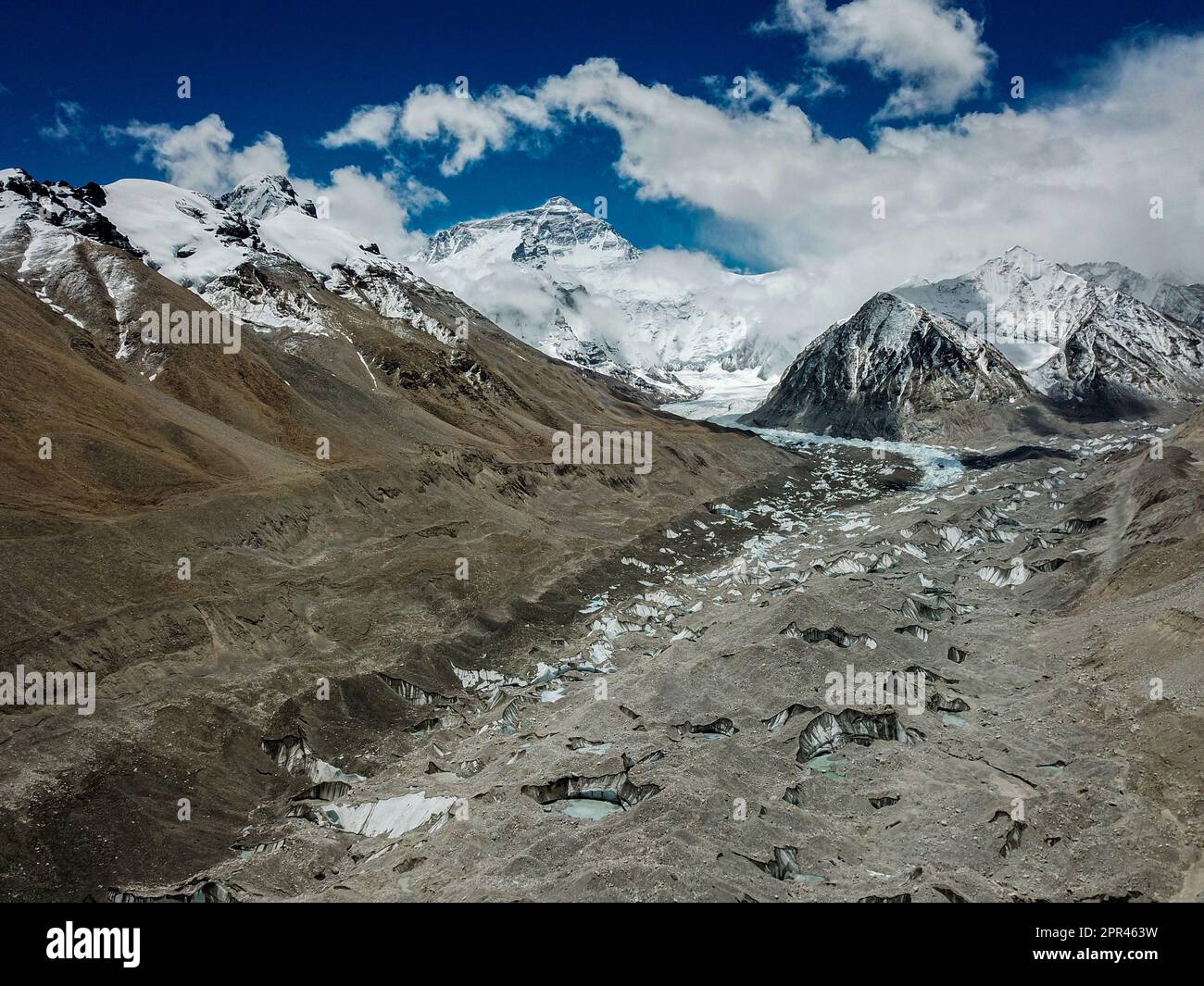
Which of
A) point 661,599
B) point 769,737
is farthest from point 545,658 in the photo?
point 769,737

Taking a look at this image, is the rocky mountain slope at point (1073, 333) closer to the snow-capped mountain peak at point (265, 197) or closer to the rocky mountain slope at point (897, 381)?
the rocky mountain slope at point (897, 381)

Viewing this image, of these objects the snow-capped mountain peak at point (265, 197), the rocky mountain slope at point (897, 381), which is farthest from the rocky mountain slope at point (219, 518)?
the snow-capped mountain peak at point (265, 197)

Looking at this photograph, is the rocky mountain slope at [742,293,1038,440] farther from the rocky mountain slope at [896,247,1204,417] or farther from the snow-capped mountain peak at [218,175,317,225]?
the snow-capped mountain peak at [218,175,317,225]

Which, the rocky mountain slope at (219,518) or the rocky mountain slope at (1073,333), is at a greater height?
the rocky mountain slope at (1073,333)

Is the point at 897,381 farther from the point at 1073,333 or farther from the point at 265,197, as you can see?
the point at 265,197

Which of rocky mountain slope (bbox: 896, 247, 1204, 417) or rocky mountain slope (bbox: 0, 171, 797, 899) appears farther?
rocky mountain slope (bbox: 896, 247, 1204, 417)

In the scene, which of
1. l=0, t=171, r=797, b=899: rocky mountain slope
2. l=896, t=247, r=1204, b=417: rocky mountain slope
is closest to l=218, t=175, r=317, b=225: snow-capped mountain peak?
l=0, t=171, r=797, b=899: rocky mountain slope

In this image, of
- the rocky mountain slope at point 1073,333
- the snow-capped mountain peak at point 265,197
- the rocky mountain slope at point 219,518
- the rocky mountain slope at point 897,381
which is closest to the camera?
the rocky mountain slope at point 219,518

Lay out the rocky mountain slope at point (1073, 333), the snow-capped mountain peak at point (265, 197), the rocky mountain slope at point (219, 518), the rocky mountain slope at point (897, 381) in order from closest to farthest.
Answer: the rocky mountain slope at point (219, 518)
the rocky mountain slope at point (897, 381)
the rocky mountain slope at point (1073, 333)
the snow-capped mountain peak at point (265, 197)

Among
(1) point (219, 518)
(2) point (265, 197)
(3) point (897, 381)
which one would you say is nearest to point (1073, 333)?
(3) point (897, 381)

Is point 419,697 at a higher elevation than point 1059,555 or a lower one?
lower
